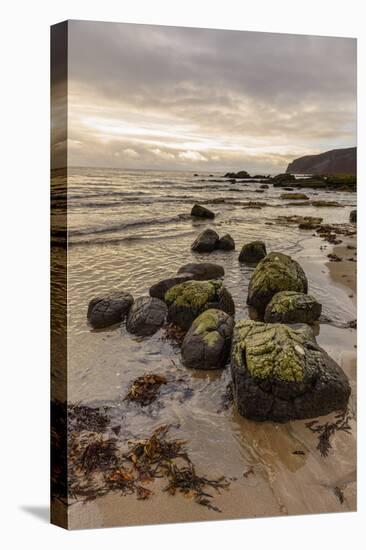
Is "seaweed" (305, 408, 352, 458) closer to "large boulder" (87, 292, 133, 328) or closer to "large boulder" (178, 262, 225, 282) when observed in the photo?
"large boulder" (178, 262, 225, 282)

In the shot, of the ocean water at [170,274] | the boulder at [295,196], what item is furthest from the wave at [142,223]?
the boulder at [295,196]

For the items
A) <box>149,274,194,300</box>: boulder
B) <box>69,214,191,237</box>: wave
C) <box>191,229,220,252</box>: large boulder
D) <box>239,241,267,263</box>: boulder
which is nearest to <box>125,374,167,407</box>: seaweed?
<box>149,274,194,300</box>: boulder

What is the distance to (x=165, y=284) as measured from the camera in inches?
299

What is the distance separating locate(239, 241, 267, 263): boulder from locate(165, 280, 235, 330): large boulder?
0.45 m

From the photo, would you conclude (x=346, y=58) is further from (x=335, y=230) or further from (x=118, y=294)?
(x=118, y=294)

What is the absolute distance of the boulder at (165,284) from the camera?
754 cm

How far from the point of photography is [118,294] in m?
7.29

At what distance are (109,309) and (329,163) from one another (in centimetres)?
326

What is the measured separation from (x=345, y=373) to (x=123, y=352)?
2710 millimetres

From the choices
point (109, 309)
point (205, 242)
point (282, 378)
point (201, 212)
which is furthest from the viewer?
point (201, 212)

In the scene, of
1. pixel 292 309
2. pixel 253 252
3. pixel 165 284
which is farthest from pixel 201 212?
pixel 292 309

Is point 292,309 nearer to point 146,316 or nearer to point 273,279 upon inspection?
point 273,279

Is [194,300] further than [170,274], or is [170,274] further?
[194,300]

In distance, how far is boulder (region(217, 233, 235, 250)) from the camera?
7.57 m
